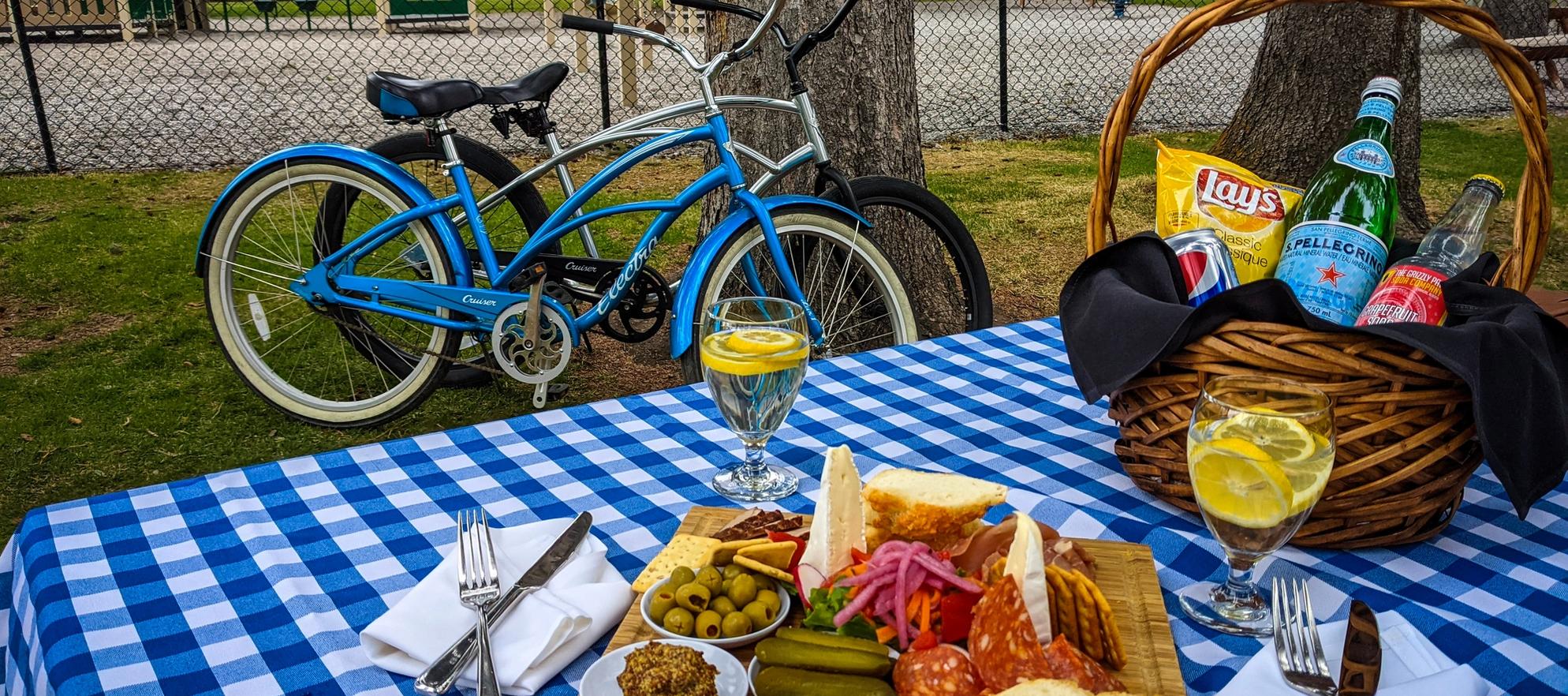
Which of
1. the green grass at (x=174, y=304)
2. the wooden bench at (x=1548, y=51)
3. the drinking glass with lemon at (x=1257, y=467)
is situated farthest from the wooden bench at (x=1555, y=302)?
the wooden bench at (x=1548, y=51)

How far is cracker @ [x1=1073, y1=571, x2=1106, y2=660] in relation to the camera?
889 mm

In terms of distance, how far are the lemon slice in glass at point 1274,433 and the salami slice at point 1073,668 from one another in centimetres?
27

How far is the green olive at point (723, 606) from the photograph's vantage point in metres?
0.94

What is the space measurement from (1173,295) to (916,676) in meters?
0.68

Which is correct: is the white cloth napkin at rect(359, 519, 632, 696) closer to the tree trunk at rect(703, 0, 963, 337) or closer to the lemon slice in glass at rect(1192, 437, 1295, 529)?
the lemon slice in glass at rect(1192, 437, 1295, 529)

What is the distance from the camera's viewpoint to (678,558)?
42.9 inches

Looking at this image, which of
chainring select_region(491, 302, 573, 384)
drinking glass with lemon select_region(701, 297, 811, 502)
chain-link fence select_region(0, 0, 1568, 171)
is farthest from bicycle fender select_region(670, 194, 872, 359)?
chain-link fence select_region(0, 0, 1568, 171)

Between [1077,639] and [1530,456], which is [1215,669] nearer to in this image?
[1077,639]

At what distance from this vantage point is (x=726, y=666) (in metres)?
0.86

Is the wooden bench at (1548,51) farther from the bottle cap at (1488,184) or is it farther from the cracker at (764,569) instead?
the cracker at (764,569)

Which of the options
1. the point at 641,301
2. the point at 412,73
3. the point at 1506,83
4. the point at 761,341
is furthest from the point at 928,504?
the point at 412,73

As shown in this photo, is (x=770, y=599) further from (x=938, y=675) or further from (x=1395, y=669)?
(x=1395, y=669)

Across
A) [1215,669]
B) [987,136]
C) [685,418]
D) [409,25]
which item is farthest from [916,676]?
[409,25]

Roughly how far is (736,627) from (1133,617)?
0.37m
